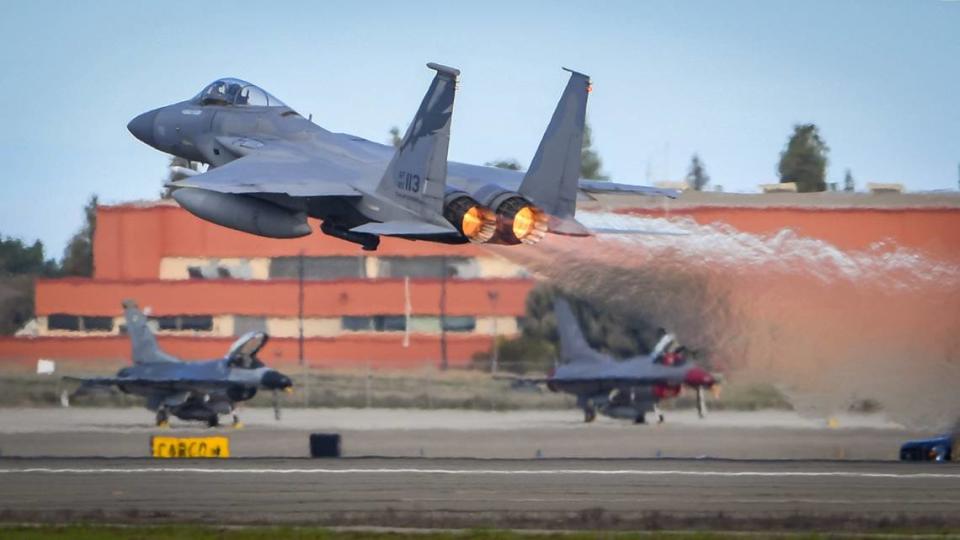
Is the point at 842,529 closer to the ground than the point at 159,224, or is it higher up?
Result: closer to the ground

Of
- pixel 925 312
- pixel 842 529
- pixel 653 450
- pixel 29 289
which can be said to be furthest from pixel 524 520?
pixel 29 289

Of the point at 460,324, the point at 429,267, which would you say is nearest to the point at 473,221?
the point at 429,267

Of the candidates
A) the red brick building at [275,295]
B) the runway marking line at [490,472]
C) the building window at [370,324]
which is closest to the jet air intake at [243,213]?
the runway marking line at [490,472]

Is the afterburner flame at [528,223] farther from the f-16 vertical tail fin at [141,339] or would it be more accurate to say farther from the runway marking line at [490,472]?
the f-16 vertical tail fin at [141,339]

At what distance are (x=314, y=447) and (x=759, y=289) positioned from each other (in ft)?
32.6

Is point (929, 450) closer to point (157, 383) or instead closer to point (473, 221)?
point (473, 221)

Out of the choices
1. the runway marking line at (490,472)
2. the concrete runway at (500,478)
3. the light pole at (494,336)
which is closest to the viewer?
the concrete runway at (500,478)

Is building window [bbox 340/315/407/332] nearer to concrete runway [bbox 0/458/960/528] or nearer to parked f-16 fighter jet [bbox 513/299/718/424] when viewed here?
parked f-16 fighter jet [bbox 513/299/718/424]

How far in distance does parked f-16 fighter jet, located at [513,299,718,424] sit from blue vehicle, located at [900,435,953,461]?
8.47 metres

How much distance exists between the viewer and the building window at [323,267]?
42.2m

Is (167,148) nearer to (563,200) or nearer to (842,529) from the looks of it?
(563,200)

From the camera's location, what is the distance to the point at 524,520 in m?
21.4

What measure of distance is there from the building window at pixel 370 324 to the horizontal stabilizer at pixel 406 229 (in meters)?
16.6

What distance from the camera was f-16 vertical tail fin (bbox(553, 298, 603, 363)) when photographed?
41094 mm
